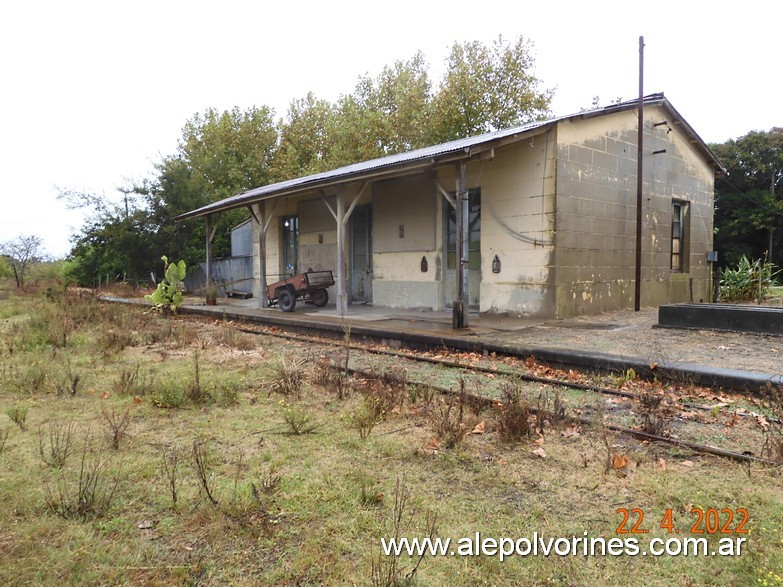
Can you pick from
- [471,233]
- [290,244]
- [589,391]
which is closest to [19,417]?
[589,391]

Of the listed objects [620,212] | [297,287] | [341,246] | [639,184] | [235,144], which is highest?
[235,144]

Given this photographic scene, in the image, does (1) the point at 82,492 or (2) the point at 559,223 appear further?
(2) the point at 559,223

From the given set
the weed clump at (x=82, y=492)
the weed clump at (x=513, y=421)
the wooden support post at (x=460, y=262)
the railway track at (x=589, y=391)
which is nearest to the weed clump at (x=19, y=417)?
the weed clump at (x=82, y=492)

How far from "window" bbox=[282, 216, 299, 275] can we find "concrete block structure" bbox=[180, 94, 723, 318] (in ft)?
5.47

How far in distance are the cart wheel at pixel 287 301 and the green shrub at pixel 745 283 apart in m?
11.8

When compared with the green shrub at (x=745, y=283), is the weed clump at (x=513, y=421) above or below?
below

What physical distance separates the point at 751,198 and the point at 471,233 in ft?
92.1

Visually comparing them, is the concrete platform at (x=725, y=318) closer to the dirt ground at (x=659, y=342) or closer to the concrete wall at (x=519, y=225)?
the dirt ground at (x=659, y=342)

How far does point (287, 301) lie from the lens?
513 inches

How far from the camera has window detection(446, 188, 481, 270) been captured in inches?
451

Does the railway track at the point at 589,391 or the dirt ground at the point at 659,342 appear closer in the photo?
the railway track at the point at 589,391

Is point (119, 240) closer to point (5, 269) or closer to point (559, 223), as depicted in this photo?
point (5, 269)

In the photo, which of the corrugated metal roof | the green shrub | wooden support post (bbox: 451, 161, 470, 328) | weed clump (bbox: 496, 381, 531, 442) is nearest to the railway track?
weed clump (bbox: 496, 381, 531, 442)

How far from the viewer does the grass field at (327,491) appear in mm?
2182
